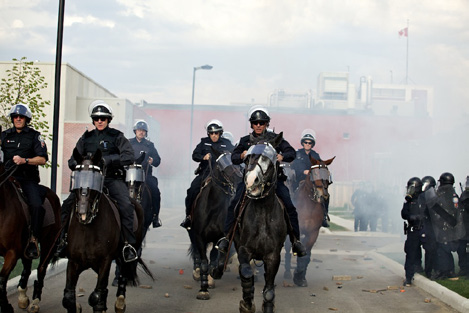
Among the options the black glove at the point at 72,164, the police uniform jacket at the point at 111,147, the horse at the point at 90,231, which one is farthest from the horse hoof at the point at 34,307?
the black glove at the point at 72,164

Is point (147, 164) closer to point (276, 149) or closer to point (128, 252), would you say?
point (276, 149)

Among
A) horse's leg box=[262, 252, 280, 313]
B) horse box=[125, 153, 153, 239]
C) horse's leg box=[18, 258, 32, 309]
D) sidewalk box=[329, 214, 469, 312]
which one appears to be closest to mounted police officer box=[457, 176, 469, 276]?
sidewalk box=[329, 214, 469, 312]

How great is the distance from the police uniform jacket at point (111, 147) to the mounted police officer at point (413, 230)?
6.12 metres

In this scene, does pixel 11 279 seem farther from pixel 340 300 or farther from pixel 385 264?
pixel 385 264

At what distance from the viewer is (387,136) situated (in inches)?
2067

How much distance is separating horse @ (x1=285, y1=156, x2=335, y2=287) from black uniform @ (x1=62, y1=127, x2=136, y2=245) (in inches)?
180

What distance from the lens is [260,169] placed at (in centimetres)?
843

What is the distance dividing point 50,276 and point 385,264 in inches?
312

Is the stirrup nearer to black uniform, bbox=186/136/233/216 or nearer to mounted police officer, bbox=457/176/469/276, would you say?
black uniform, bbox=186/136/233/216

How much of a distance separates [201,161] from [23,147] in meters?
4.20

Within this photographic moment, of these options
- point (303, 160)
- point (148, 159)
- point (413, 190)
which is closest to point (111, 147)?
point (148, 159)

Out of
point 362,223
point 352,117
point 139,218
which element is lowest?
point 362,223

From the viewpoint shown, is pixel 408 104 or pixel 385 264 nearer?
pixel 385 264

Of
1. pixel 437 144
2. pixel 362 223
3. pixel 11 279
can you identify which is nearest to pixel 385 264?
pixel 11 279
